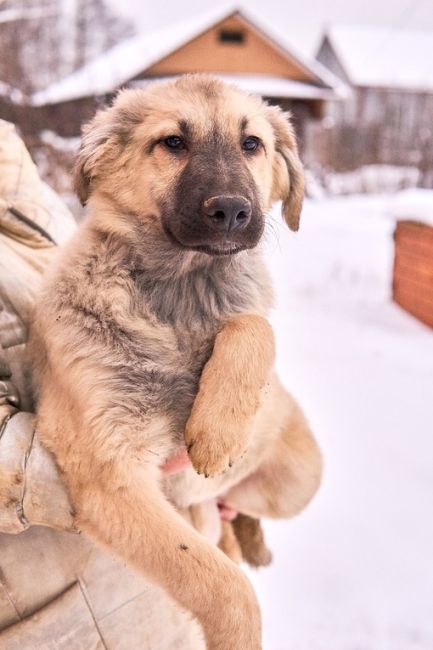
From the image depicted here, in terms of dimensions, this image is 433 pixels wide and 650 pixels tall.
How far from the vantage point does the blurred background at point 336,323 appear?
3000mm

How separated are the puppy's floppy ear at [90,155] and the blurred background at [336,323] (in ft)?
0.62

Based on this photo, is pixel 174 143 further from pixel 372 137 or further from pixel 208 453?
pixel 372 137

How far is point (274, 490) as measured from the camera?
2.31 metres

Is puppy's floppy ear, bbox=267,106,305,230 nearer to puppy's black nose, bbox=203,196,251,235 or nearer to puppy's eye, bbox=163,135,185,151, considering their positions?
puppy's eye, bbox=163,135,185,151

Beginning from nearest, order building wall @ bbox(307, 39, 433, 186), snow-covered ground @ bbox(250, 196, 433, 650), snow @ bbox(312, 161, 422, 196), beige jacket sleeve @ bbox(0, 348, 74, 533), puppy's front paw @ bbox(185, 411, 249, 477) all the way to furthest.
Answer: beige jacket sleeve @ bbox(0, 348, 74, 533), puppy's front paw @ bbox(185, 411, 249, 477), snow-covered ground @ bbox(250, 196, 433, 650), snow @ bbox(312, 161, 422, 196), building wall @ bbox(307, 39, 433, 186)

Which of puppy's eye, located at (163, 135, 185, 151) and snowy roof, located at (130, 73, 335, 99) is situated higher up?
snowy roof, located at (130, 73, 335, 99)

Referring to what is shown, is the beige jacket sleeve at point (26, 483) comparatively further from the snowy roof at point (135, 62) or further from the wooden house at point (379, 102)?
the wooden house at point (379, 102)

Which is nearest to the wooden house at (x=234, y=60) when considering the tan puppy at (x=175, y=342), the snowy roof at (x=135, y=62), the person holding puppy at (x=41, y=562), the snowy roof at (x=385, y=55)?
the snowy roof at (x=135, y=62)

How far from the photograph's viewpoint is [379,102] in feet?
102

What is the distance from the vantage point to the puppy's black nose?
5.88 ft

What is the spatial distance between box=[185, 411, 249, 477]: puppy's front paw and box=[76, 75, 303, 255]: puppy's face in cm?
50

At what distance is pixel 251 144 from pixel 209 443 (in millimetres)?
1028

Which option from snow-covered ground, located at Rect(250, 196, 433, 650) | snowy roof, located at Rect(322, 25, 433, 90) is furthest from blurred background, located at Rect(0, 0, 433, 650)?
snowy roof, located at Rect(322, 25, 433, 90)

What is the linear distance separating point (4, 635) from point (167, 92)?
1648 millimetres
